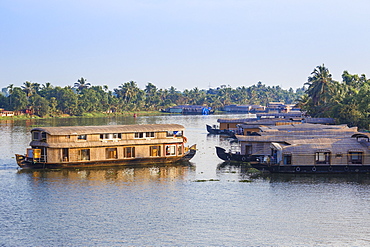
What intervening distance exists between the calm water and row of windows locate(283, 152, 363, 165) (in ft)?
4.25

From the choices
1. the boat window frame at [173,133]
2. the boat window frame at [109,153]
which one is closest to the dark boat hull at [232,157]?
the boat window frame at [173,133]

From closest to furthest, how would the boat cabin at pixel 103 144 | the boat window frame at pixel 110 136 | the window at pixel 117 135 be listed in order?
1. the boat cabin at pixel 103 144
2. the boat window frame at pixel 110 136
3. the window at pixel 117 135

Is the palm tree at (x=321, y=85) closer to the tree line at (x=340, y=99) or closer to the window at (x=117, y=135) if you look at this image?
the tree line at (x=340, y=99)

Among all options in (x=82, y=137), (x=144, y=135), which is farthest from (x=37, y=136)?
(x=144, y=135)

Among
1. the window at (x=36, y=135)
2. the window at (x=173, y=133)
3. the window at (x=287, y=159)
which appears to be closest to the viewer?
the window at (x=287, y=159)

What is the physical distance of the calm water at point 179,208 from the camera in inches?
1089

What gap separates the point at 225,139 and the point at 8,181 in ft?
140

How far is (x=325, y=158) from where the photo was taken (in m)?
43.4

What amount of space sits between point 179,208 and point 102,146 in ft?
49.0

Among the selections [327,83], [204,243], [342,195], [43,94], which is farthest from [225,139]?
[43,94]

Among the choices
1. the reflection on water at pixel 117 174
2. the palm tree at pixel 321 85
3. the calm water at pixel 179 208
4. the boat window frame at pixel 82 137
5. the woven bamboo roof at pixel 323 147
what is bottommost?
the calm water at pixel 179 208

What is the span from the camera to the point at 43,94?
159 meters

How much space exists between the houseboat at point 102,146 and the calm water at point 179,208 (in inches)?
41.0

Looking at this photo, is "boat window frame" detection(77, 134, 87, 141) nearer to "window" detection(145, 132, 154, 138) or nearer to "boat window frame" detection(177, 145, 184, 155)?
"window" detection(145, 132, 154, 138)
